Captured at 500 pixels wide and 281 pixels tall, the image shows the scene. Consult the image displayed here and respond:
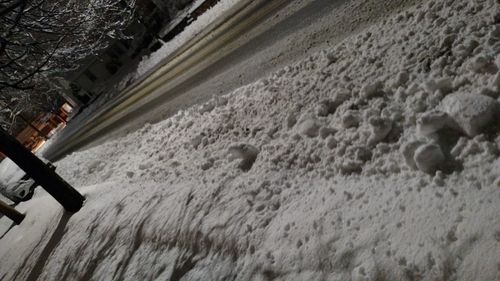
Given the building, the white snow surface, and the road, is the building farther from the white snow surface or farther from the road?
the road

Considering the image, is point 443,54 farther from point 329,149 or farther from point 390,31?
point 329,149

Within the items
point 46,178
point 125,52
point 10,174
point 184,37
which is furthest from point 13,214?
point 125,52

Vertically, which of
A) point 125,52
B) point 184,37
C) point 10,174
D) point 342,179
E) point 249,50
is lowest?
point 342,179

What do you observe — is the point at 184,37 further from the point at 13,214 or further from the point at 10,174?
the point at 10,174

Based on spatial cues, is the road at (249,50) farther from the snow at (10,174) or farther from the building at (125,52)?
the building at (125,52)

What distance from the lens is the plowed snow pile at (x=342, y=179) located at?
230 centimetres

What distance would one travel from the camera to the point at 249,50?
765cm

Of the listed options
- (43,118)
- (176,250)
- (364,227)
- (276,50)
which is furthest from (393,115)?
(43,118)

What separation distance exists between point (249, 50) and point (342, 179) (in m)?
5.20

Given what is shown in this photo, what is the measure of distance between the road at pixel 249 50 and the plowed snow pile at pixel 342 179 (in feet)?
2.67

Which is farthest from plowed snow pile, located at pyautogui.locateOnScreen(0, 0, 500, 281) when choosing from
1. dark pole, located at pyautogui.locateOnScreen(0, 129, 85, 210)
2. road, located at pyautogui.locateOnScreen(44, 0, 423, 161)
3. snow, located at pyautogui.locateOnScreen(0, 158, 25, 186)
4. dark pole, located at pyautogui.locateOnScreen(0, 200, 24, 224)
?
snow, located at pyautogui.locateOnScreen(0, 158, 25, 186)

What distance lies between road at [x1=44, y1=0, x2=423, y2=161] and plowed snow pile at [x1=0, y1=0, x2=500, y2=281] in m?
0.81

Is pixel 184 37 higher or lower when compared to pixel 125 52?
lower

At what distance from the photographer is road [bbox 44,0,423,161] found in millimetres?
5624
